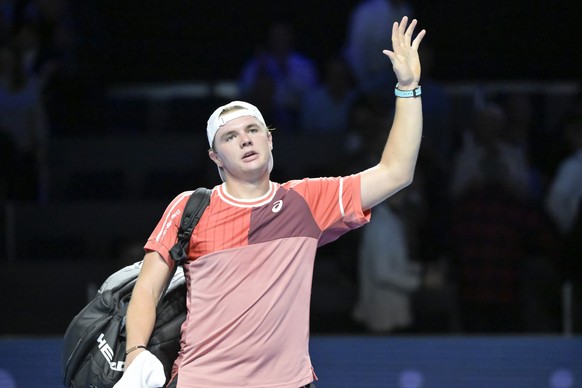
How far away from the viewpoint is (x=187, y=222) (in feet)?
12.5

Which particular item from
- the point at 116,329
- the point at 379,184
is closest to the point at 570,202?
the point at 379,184

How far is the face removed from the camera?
3846mm

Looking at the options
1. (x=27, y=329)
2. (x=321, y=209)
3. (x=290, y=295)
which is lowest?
(x=27, y=329)

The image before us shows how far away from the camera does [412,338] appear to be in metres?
6.15

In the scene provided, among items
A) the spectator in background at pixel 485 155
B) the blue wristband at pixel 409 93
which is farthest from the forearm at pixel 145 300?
the spectator in background at pixel 485 155

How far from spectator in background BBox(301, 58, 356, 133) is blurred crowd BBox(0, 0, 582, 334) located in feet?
0.04

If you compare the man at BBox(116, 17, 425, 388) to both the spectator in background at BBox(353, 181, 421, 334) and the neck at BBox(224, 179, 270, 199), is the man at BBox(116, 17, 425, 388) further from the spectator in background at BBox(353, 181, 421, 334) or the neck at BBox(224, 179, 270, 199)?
the spectator in background at BBox(353, 181, 421, 334)

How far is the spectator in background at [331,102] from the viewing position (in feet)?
30.6

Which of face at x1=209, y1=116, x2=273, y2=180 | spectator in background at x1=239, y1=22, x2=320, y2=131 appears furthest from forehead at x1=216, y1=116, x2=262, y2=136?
spectator in background at x1=239, y1=22, x2=320, y2=131

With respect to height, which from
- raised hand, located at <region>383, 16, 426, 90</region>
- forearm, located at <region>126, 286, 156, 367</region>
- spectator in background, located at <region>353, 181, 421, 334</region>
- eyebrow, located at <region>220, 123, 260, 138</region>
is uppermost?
raised hand, located at <region>383, 16, 426, 90</region>

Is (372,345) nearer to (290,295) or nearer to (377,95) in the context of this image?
(290,295)

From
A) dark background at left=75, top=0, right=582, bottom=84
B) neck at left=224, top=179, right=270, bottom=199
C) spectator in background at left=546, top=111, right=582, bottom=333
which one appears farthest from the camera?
dark background at left=75, top=0, right=582, bottom=84

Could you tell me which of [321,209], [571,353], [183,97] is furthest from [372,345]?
[183,97]

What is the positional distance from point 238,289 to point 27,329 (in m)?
4.47
